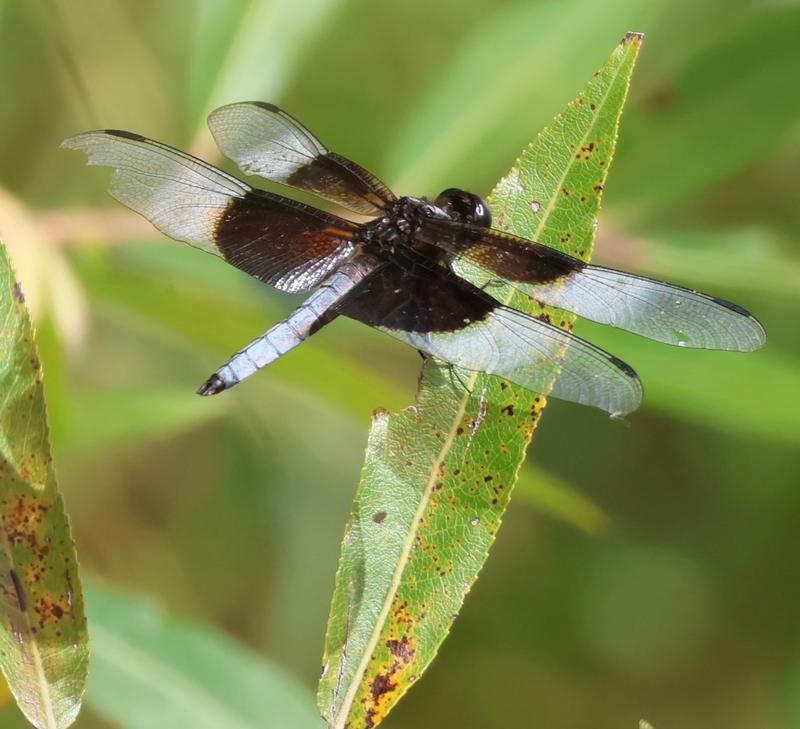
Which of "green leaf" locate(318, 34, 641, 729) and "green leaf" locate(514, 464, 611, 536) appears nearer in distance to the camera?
"green leaf" locate(318, 34, 641, 729)

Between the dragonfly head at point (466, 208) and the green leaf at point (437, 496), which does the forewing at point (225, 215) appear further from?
the green leaf at point (437, 496)

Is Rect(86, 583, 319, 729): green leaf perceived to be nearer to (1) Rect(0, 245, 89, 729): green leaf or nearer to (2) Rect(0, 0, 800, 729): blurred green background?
(2) Rect(0, 0, 800, 729): blurred green background

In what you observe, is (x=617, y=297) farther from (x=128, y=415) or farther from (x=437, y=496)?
(x=128, y=415)

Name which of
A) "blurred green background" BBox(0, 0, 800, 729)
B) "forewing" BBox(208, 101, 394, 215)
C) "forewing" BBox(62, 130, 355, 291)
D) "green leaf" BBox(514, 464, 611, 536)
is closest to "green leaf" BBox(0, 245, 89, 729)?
"forewing" BBox(62, 130, 355, 291)

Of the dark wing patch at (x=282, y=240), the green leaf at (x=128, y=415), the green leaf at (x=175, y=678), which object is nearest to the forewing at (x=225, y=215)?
the dark wing patch at (x=282, y=240)

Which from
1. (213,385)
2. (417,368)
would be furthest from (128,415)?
(417,368)

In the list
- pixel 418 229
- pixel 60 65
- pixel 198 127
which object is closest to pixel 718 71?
pixel 418 229
